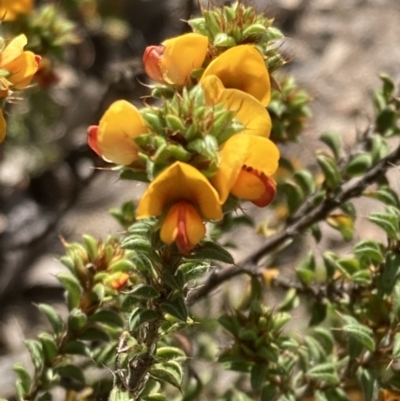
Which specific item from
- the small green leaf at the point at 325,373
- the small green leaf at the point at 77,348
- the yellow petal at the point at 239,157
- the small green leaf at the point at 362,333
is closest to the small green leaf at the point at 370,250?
the small green leaf at the point at 362,333

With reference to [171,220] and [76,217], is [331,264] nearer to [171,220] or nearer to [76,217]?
[171,220]

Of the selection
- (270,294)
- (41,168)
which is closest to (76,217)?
(41,168)

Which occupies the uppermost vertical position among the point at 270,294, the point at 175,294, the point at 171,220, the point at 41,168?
the point at 171,220

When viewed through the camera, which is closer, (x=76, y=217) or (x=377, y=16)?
(x=76, y=217)

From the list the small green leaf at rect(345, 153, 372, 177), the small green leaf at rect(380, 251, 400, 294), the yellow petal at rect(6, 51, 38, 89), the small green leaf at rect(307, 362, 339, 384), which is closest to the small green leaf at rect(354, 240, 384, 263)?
the small green leaf at rect(380, 251, 400, 294)

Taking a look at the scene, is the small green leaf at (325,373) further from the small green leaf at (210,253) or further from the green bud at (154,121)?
the green bud at (154,121)
